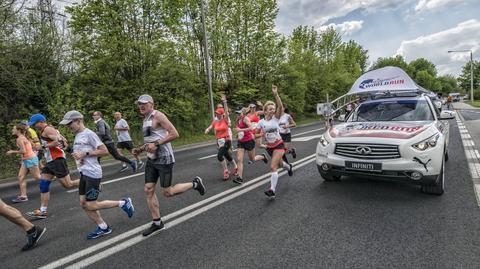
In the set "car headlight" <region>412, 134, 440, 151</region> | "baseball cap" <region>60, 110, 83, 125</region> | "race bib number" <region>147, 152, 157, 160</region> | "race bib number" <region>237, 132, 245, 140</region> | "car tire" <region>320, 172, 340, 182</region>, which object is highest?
"baseball cap" <region>60, 110, 83, 125</region>

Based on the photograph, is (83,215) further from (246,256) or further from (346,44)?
(346,44)

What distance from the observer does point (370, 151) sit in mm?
4574

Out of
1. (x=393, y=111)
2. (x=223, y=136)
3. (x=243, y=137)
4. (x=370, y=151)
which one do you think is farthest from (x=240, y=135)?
(x=393, y=111)

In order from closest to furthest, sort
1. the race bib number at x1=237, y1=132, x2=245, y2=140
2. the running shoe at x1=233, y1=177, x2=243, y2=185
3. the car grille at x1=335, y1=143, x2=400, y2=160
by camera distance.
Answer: the car grille at x1=335, y1=143, x2=400, y2=160 → the running shoe at x1=233, y1=177, x2=243, y2=185 → the race bib number at x1=237, y1=132, x2=245, y2=140

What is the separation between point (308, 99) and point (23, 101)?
29021 mm

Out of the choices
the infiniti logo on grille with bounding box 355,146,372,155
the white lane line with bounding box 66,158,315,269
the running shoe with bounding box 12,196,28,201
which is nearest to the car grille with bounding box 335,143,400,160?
the infiniti logo on grille with bounding box 355,146,372,155

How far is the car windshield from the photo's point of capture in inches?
222

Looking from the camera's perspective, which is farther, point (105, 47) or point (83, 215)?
point (105, 47)

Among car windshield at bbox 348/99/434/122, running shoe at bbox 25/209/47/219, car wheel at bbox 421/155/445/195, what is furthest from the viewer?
car windshield at bbox 348/99/434/122

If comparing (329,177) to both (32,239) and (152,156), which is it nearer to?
(152,156)

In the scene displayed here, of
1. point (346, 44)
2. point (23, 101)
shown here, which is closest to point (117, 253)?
point (23, 101)

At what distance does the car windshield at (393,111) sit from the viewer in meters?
5.63

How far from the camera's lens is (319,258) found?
299cm

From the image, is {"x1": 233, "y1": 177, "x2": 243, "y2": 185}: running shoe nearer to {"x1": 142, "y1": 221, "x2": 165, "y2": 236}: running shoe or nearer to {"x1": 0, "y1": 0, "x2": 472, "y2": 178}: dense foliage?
{"x1": 142, "y1": 221, "x2": 165, "y2": 236}: running shoe
